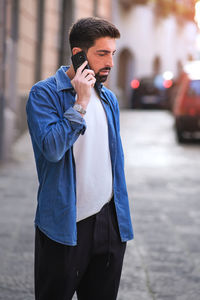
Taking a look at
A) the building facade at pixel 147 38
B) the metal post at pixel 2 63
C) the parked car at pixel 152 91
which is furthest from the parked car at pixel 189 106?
the building facade at pixel 147 38

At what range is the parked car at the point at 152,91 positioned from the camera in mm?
22625

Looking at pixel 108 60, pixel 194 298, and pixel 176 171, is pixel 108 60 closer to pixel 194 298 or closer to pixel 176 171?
pixel 194 298

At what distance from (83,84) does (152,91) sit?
20.4 m

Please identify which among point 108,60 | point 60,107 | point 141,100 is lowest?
point 141,100

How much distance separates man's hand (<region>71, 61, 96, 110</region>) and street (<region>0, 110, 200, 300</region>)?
6.08 feet

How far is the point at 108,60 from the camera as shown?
8.39 feet

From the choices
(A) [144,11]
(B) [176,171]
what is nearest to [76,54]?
(B) [176,171]

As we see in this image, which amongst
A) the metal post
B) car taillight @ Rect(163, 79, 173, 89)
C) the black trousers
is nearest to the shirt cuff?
the black trousers

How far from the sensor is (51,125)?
95.7 inches

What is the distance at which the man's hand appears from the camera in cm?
248

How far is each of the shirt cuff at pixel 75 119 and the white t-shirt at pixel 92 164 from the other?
0.36ft

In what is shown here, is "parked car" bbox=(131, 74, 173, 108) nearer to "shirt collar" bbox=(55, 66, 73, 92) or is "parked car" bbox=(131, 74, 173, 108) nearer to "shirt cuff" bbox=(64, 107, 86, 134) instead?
"shirt collar" bbox=(55, 66, 73, 92)

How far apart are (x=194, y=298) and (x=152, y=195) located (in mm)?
3631

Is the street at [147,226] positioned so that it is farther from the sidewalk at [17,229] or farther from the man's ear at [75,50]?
the man's ear at [75,50]
